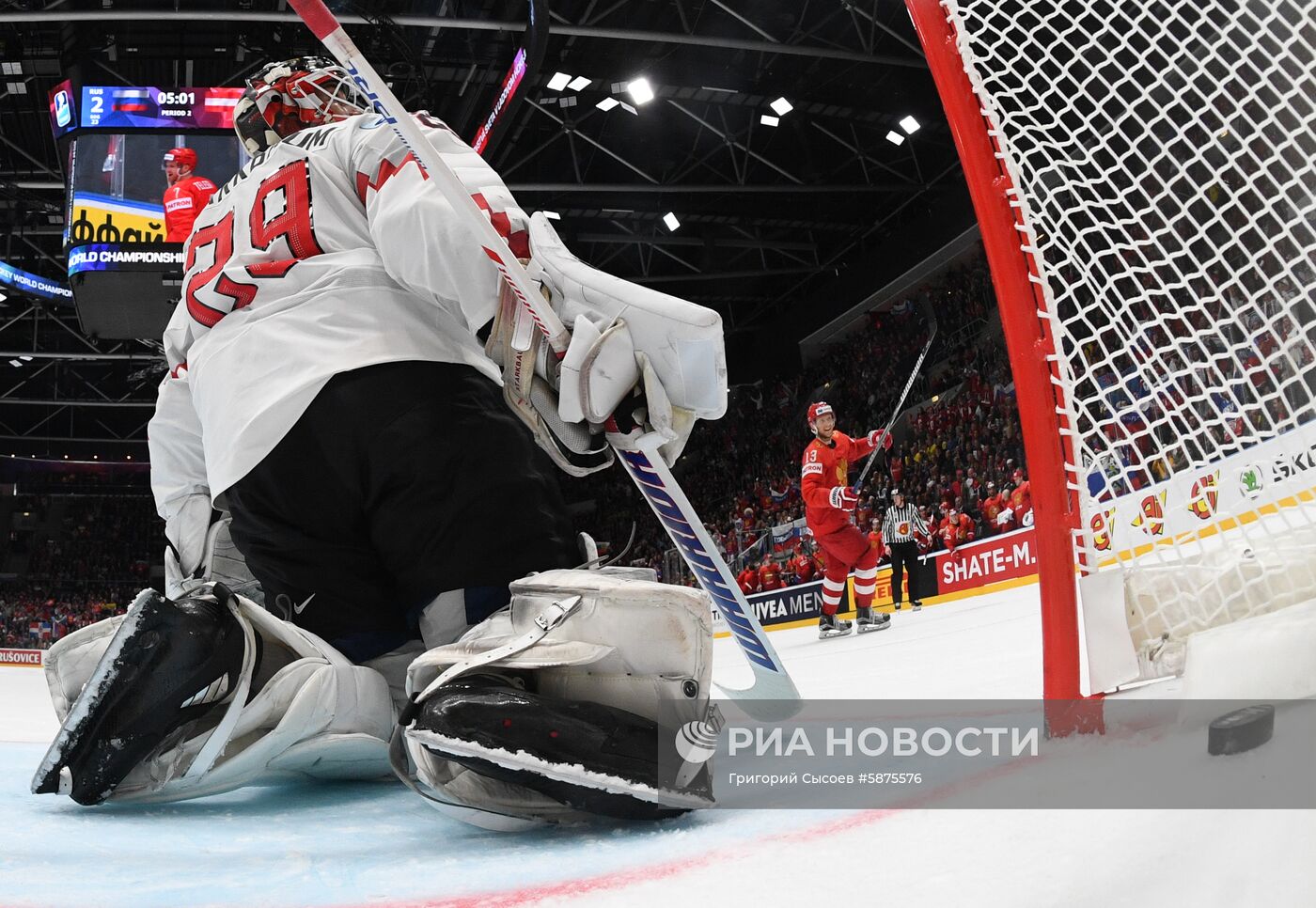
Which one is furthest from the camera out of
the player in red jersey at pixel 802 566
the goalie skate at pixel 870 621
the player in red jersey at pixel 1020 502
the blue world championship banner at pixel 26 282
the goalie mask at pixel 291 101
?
the blue world championship banner at pixel 26 282

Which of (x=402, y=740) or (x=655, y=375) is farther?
(x=655, y=375)

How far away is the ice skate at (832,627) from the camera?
5.56 meters

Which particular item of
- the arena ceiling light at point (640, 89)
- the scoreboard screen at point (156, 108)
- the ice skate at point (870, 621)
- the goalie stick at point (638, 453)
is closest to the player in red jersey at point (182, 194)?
the scoreboard screen at point (156, 108)

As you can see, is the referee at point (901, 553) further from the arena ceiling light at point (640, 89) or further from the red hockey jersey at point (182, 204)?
the red hockey jersey at point (182, 204)

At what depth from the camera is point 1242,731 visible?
0.76 m

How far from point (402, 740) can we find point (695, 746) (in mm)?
284

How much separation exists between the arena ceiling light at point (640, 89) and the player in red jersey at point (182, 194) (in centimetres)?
531

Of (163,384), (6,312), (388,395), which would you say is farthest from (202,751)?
(6,312)

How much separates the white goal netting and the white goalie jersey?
67 cm

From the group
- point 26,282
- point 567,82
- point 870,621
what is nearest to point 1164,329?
point 870,621

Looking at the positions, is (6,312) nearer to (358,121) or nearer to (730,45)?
(730,45)

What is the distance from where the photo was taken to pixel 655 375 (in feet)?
3.70

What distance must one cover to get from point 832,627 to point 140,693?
487 centimetres

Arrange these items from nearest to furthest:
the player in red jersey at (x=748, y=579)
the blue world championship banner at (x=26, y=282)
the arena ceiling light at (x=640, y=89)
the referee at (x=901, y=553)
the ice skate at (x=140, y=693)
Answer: the ice skate at (x=140, y=693) < the referee at (x=901, y=553) < the arena ceiling light at (x=640, y=89) < the player in red jersey at (x=748, y=579) < the blue world championship banner at (x=26, y=282)
